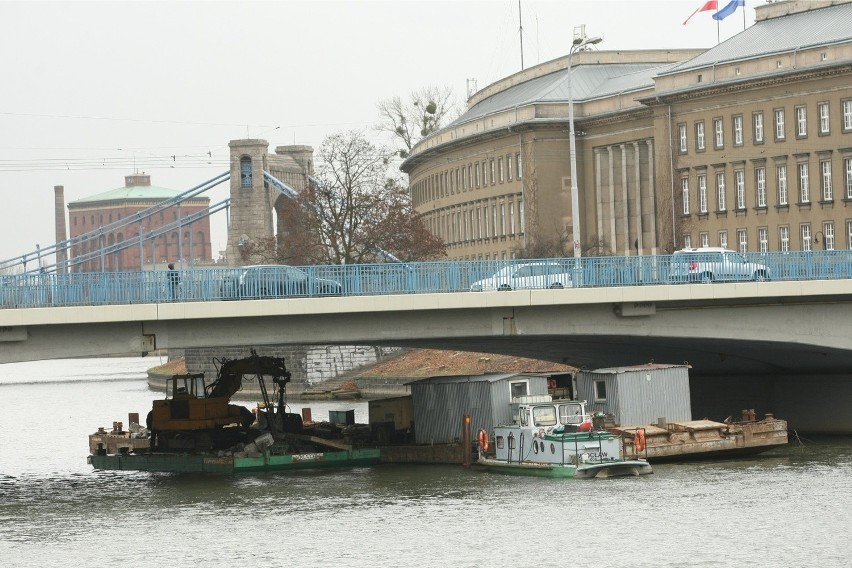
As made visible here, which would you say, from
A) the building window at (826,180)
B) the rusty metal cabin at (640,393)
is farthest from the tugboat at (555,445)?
the building window at (826,180)

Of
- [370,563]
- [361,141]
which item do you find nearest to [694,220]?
[361,141]

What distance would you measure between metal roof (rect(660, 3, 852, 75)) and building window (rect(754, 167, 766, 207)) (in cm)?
655

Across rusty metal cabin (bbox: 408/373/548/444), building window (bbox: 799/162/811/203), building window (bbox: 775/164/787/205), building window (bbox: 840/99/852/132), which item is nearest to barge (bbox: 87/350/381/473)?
rusty metal cabin (bbox: 408/373/548/444)

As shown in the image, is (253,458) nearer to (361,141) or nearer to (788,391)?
(788,391)

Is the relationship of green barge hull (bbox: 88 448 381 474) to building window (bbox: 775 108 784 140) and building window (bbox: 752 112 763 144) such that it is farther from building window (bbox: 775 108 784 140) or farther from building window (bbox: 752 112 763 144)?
building window (bbox: 752 112 763 144)

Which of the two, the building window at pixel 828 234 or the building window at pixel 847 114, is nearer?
the building window at pixel 847 114

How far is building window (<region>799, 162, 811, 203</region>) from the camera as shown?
103188 mm

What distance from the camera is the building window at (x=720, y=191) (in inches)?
4328

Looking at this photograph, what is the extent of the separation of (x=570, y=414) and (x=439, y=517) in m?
10.6

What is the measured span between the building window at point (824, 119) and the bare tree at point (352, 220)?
24495 mm

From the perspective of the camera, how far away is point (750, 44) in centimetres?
10725

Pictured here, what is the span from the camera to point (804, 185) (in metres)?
104

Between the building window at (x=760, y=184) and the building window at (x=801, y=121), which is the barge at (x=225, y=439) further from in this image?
the building window at (x=760, y=184)

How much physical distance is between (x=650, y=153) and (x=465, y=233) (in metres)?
26.3
